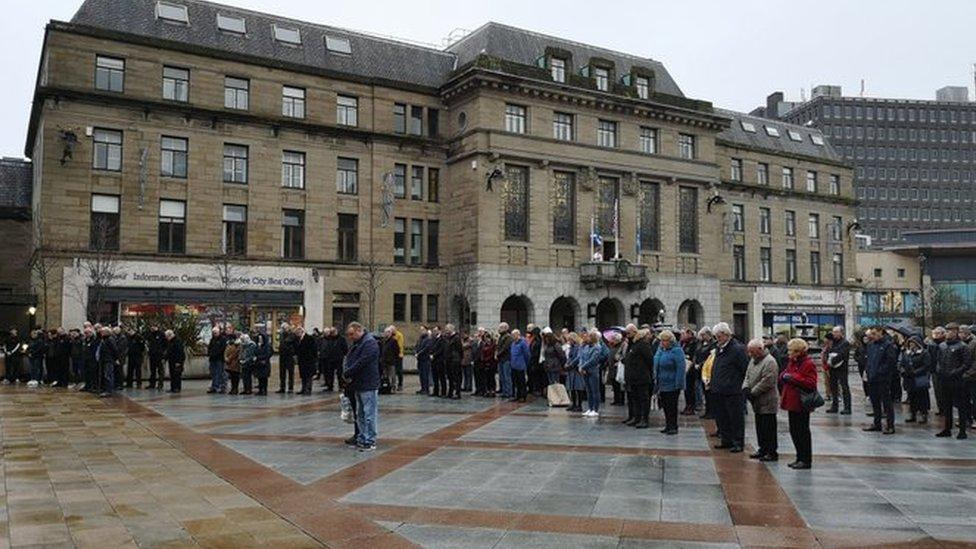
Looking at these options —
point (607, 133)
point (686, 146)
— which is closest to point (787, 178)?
point (686, 146)

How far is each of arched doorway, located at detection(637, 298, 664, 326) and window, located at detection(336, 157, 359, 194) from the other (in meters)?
18.4

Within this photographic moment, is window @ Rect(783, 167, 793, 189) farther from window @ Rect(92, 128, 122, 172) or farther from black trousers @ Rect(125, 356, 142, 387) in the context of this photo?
black trousers @ Rect(125, 356, 142, 387)

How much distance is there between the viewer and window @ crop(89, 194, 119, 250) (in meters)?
34.6

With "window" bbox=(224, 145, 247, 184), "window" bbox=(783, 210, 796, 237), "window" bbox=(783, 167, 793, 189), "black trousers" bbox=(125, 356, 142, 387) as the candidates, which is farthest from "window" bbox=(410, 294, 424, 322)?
"window" bbox=(783, 167, 793, 189)

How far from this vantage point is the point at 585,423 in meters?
15.2

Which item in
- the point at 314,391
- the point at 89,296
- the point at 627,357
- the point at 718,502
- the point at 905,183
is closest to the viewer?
the point at 718,502

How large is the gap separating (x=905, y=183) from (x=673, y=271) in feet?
305

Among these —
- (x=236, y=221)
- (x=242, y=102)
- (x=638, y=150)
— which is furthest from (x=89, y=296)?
(x=638, y=150)

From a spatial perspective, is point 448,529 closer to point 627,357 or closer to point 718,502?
point 718,502

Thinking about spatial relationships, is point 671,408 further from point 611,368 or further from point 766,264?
point 766,264

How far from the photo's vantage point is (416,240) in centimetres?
4316

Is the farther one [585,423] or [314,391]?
[314,391]

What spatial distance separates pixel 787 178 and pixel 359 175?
35.4 metres

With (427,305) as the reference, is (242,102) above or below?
above
